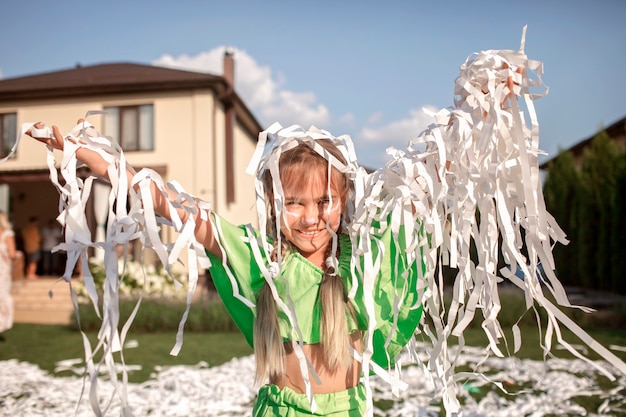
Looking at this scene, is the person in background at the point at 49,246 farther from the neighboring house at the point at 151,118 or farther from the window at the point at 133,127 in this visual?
the window at the point at 133,127

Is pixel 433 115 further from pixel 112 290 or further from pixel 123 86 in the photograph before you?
pixel 123 86

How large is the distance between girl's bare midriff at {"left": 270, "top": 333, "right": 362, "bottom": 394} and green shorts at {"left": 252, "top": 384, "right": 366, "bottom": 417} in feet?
0.08

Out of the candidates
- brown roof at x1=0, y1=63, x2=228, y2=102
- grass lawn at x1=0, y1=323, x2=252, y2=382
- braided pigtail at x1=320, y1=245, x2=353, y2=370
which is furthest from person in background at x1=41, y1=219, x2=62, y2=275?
braided pigtail at x1=320, y1=245, x2=353, y2=370

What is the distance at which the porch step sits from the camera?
8.82m

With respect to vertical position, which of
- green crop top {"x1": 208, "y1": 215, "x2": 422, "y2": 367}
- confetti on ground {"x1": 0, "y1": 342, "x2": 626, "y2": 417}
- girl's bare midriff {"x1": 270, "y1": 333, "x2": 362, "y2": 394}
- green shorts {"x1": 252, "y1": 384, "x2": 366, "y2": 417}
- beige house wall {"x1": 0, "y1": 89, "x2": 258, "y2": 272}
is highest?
beige house wall {"x1": 0, "y1": 89, "x2": 258, "y2": 272}

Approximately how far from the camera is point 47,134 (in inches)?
55.7

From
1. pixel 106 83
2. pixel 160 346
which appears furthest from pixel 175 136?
pixel 160 346

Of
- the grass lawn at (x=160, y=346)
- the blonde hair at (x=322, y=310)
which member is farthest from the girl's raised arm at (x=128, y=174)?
the grass lawn at (x=160, y=346)

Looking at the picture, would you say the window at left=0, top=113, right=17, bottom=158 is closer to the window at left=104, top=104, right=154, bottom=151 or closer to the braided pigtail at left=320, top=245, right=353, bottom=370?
the window at left=104, top=104, right=154, bottom=151

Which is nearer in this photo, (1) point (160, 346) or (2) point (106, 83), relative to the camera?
(1) point (160, 346)

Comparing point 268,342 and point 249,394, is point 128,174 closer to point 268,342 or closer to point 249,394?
point 268,342

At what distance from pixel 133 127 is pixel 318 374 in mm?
12315

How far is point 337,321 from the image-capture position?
1.57 m

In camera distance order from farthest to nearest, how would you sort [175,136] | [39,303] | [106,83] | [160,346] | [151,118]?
[151,118] → [106,83] → [175,136] → [39,303] → [160,346]
